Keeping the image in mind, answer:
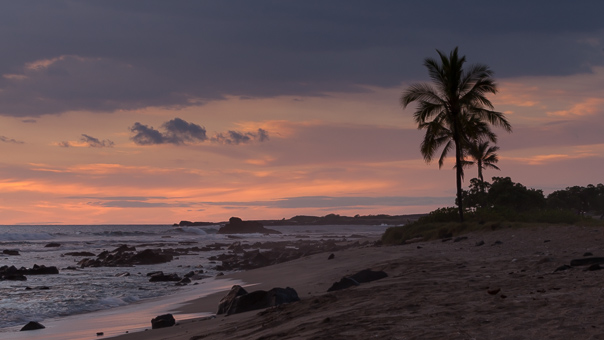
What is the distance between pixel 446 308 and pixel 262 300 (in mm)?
4529

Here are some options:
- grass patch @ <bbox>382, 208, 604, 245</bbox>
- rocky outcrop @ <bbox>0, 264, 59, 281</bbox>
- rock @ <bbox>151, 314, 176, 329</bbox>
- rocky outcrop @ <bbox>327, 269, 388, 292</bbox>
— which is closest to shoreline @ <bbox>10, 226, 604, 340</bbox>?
rock @ <bbox>151, 314, 176, 329</bbox>

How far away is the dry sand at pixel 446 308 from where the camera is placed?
241 inches

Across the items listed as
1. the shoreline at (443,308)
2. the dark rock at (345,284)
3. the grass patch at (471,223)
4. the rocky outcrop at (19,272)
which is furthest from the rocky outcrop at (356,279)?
the rocky outcrop at (19,272)

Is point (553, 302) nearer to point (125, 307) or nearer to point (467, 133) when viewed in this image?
point (125, 307)

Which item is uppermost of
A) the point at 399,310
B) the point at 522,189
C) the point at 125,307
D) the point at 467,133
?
the point at 467,133

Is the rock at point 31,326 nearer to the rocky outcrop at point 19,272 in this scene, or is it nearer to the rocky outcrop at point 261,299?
the rocky outcrop at point 261,299

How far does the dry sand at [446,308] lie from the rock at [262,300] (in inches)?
17.5

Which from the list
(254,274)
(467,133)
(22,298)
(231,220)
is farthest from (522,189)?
(231,220)

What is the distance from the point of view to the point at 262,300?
35.9ft

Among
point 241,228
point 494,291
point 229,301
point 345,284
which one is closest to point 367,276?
point 345,284

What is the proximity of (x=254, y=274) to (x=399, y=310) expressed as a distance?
54.7 feet

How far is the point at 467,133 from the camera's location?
29719mm

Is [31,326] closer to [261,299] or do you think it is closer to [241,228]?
[261,299]

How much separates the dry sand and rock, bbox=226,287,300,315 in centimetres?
44
